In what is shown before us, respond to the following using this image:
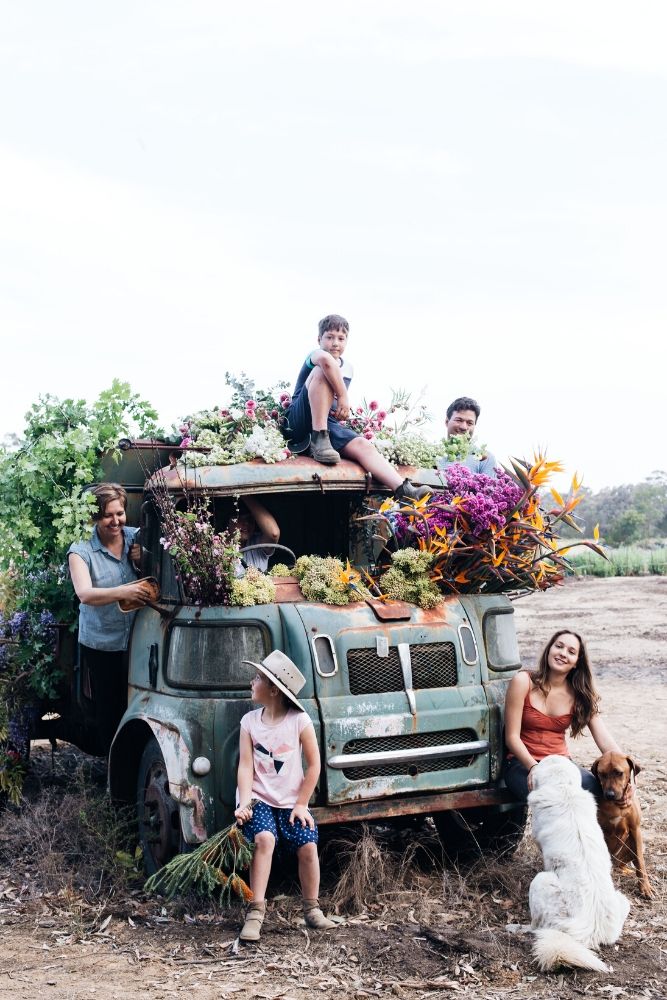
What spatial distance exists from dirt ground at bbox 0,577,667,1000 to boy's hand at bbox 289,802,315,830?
57cm

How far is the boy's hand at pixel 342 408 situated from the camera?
23.8ft

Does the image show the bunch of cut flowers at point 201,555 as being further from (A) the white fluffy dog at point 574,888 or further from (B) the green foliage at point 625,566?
(B) the green foliage at point 625,566

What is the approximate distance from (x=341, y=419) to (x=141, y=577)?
1.68 m

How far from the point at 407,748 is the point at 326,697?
57 cm

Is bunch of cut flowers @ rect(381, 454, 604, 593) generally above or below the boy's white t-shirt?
above

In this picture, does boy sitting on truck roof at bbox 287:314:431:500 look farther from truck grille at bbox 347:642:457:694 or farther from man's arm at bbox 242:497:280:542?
truck grille at bbox 347:642:457:694

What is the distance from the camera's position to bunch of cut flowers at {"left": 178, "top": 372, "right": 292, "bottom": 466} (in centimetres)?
680

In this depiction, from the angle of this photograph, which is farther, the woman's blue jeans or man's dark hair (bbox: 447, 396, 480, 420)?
man's dark hair (bbox: 447, 396, 480, 420)

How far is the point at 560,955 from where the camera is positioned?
5242 millimetres

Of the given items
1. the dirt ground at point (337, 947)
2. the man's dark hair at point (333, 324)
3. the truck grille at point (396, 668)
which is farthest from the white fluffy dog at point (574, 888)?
the man's dark hair at point (333, 324)

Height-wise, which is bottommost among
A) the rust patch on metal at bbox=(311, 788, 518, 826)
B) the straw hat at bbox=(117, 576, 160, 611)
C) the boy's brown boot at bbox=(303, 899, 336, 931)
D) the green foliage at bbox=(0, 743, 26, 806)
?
the boy's brown boot at bbox=(303, 899, 336, 931)

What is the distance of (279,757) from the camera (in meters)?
5.86

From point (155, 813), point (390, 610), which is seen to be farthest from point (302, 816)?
point (390, 610)

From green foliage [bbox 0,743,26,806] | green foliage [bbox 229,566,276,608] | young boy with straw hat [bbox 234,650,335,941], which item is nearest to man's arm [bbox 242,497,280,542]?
green foliage [bbox 229,566,276,608]
